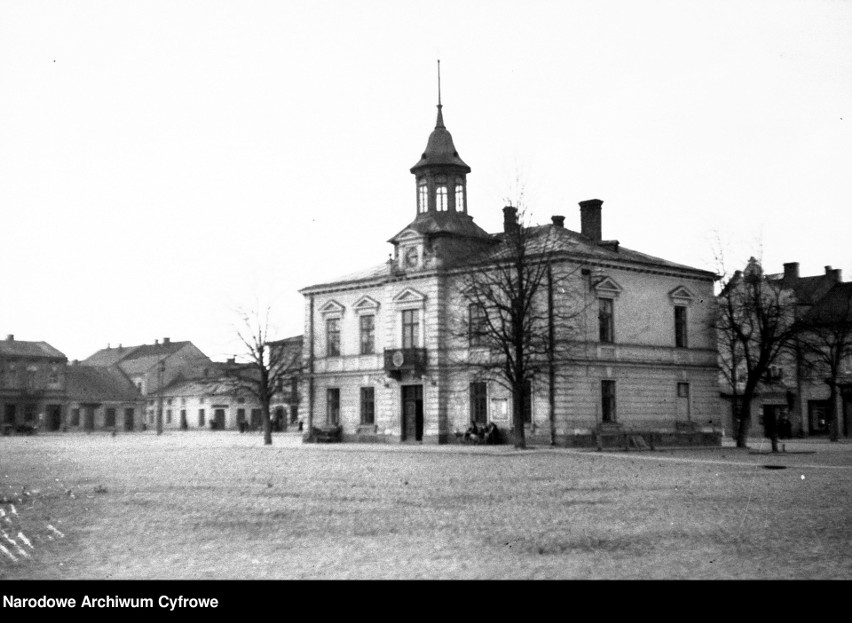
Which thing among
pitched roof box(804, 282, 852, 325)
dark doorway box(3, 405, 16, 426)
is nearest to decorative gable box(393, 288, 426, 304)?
pitched roof box(804, 282, 852, 325)

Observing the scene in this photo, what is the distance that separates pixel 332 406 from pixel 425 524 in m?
40.5

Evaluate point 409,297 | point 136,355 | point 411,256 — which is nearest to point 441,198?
point 411,256

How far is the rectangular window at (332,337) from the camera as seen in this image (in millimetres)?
54156

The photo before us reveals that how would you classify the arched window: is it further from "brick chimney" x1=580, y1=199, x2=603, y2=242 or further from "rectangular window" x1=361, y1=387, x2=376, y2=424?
"rectangular window" x1=361, y1=387, x2=376, y2=424

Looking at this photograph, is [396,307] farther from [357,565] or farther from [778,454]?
[357,565]

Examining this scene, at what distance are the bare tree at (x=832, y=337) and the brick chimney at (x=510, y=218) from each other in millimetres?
19847

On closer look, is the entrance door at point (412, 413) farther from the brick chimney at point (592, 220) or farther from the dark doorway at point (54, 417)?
the dark doorway at point (54, 417)

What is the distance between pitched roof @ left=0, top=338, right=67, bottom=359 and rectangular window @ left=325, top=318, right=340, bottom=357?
3128cm

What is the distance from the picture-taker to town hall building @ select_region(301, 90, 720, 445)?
44.3 metres

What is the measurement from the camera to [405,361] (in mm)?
49031

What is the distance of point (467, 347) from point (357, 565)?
37628 mm

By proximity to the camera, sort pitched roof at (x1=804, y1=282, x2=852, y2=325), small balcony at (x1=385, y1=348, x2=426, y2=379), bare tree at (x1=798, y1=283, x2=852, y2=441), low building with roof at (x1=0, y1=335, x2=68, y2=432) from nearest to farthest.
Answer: small balcony at (x1=385, y1=348, x2=426, y2=379), bare tree at (x1=798, y1=283, x2=852, y2=441), pitched roof at (x1=804, y1=282, x2=852, y2=325), low building with roof at (x1=0, y1=335, x2=68, y2=432)

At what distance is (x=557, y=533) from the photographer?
42.7ft
